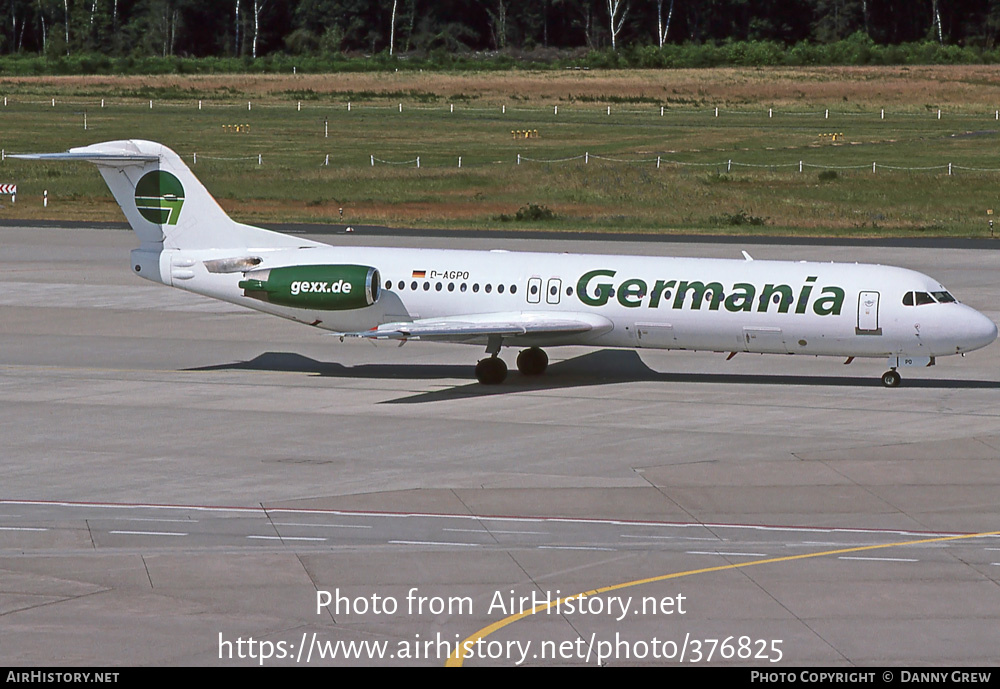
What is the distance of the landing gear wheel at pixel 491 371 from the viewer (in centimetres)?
3722

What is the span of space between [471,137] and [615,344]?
76705 millimetres

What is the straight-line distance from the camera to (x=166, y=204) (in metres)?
39.4

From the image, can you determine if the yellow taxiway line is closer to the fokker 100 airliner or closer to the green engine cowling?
the fokker 100 airliner

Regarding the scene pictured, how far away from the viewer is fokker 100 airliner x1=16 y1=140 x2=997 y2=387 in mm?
35375

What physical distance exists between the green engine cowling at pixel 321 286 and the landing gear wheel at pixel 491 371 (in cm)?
337

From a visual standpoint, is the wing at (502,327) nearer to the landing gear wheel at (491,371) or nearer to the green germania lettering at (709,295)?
the green germania lettering at (709,295)

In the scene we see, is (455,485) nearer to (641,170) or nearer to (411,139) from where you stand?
(641,170)

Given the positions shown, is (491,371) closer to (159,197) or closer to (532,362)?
(532,362)

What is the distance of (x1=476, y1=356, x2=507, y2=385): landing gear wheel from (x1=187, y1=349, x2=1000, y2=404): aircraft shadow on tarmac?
0.65 feet

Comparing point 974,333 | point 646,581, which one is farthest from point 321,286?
point 646,581

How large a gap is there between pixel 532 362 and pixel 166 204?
1076 centimetres

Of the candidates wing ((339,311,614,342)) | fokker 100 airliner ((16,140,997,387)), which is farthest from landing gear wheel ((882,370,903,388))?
wing ((339,311,614,342))

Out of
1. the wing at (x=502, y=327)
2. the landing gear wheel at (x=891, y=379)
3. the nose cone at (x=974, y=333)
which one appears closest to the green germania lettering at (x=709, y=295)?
the wing at (x=502, y=327)

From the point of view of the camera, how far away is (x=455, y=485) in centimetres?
2678
